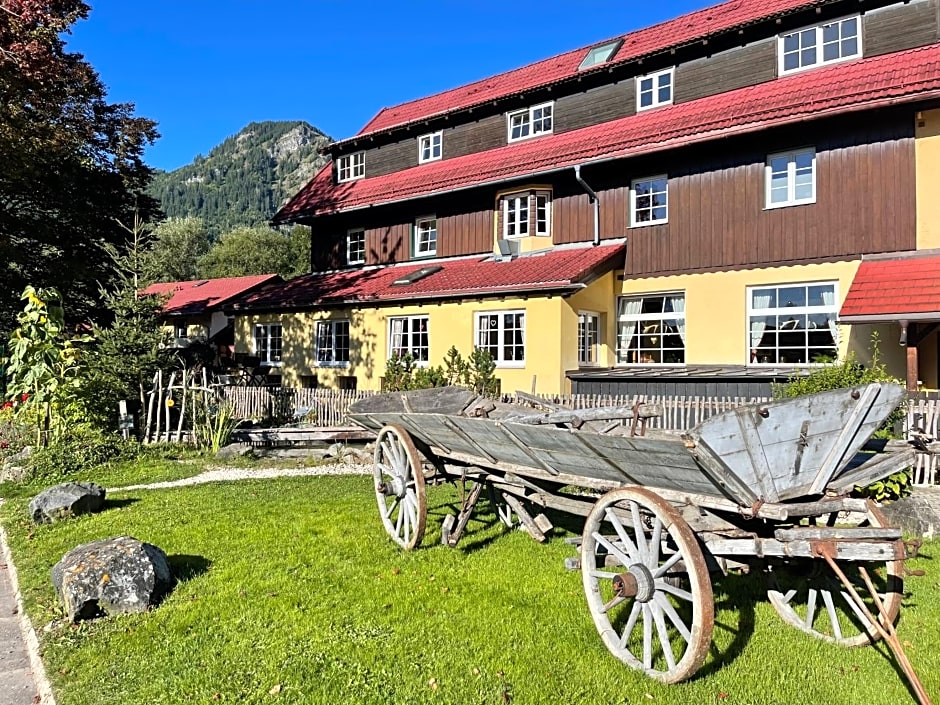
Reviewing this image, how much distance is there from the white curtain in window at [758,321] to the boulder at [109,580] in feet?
43.5

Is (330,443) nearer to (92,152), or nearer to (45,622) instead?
(45,622)

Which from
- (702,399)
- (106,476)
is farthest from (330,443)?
(702,399)

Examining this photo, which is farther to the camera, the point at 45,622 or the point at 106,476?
the point at 106,476

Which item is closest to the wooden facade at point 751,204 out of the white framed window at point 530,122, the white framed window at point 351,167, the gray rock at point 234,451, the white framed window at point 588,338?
the white framed window at point 588,338

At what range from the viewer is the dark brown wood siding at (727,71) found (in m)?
15.8

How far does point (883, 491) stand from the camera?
6.24m

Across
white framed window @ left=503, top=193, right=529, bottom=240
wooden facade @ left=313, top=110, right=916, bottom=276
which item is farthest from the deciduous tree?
wooden facade @ left=313, top=110, right=916, bottom=276

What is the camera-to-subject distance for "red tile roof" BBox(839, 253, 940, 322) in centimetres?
1148

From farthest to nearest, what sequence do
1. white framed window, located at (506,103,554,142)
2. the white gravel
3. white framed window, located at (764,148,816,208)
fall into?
1. white framed window, located at (506,103,554,142)
2. white framed window, located at (764,148,816,208)
3. the white gravel

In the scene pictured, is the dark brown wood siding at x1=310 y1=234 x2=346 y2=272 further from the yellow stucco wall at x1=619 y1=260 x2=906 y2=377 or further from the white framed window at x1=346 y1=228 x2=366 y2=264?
the yellow stucco wall at x1=619 y1=260 x2=906 y2=377

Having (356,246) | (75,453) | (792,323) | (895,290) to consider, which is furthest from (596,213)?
(75,453)

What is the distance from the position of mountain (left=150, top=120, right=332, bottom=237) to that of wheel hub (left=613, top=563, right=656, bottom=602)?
13527 centimetres

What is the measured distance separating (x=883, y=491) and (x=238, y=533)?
6597mm

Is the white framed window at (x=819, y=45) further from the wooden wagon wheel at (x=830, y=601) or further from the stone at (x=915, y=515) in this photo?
the wooden wagon wheel at (x=830, y=601)
